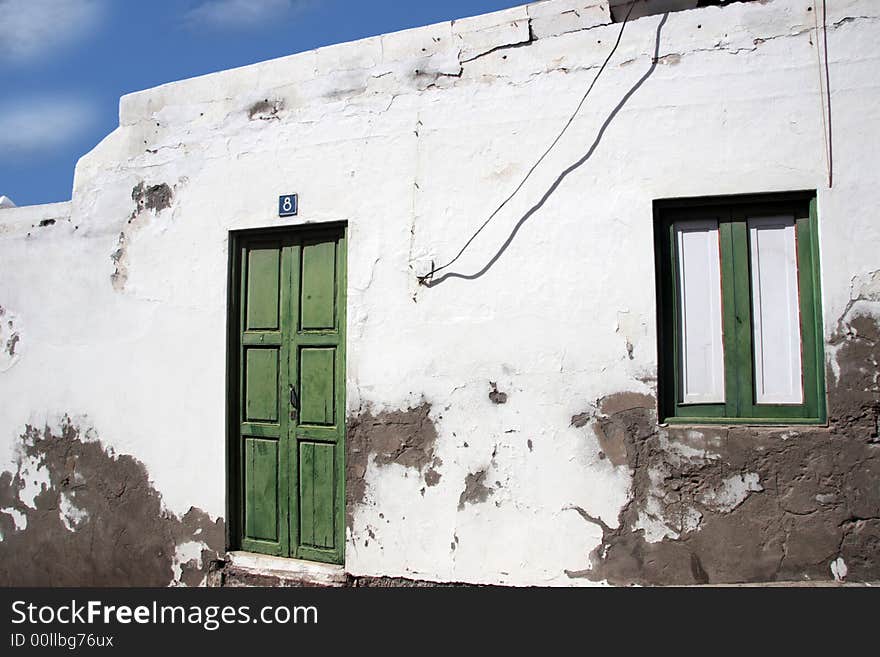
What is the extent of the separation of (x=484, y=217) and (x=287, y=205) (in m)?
1.36

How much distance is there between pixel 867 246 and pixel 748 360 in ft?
2.63

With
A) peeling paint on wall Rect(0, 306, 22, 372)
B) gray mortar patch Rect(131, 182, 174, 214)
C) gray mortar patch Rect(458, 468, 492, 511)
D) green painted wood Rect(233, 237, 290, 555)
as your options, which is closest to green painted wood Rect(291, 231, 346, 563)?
green painted wood Rect(233, 237, 290, 555)

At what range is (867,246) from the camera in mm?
3742

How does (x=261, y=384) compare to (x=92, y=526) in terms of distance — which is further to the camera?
(x=92, y=526)

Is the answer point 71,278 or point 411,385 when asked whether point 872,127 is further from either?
point 71,278

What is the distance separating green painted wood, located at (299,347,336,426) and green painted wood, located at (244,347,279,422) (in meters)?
0.21

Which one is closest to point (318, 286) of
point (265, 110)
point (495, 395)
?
point (265, 110)

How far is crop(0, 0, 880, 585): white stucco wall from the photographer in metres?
3.93

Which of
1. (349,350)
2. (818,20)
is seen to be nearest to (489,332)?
(349,350)

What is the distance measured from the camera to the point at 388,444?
452cm

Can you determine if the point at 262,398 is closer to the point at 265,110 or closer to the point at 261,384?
the point at 261,384

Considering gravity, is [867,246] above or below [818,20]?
below

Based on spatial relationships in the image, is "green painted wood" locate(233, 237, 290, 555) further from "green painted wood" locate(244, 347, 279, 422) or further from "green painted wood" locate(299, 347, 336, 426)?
"green painted wood" locate(299, 347, 336, 426)

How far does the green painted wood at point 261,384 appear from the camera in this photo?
195 inches
